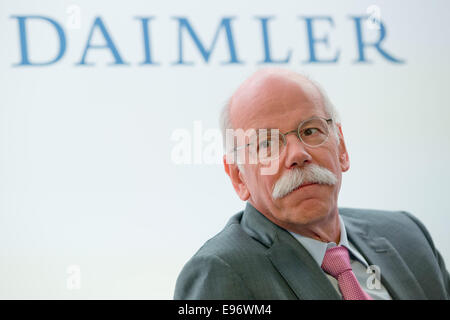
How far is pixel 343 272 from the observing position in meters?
1.63

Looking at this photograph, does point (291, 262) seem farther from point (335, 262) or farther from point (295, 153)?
point (295, 153)

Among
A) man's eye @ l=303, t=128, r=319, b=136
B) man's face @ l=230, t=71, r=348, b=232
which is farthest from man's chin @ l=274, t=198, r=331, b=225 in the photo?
man's eye @ l=303, t=128, r=319, b=136

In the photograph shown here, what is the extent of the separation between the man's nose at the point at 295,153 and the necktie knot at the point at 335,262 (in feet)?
1.15

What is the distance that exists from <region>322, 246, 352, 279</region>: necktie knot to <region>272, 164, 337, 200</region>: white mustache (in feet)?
0.87

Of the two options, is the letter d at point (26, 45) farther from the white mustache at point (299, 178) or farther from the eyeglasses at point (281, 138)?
the white mustache at point (299, 178)

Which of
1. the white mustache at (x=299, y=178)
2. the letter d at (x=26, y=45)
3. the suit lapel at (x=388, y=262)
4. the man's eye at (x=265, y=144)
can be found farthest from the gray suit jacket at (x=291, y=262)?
the letter d at (x=26, y=45)

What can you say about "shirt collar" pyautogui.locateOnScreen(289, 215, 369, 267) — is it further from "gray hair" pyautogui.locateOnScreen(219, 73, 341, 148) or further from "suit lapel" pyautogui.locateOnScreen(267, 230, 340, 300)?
"gray hair" pyautogui.locateOnScreen(219, 73, 341, 148)

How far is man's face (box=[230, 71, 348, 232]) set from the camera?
1.62 meters

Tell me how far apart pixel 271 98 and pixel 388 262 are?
77 cm
